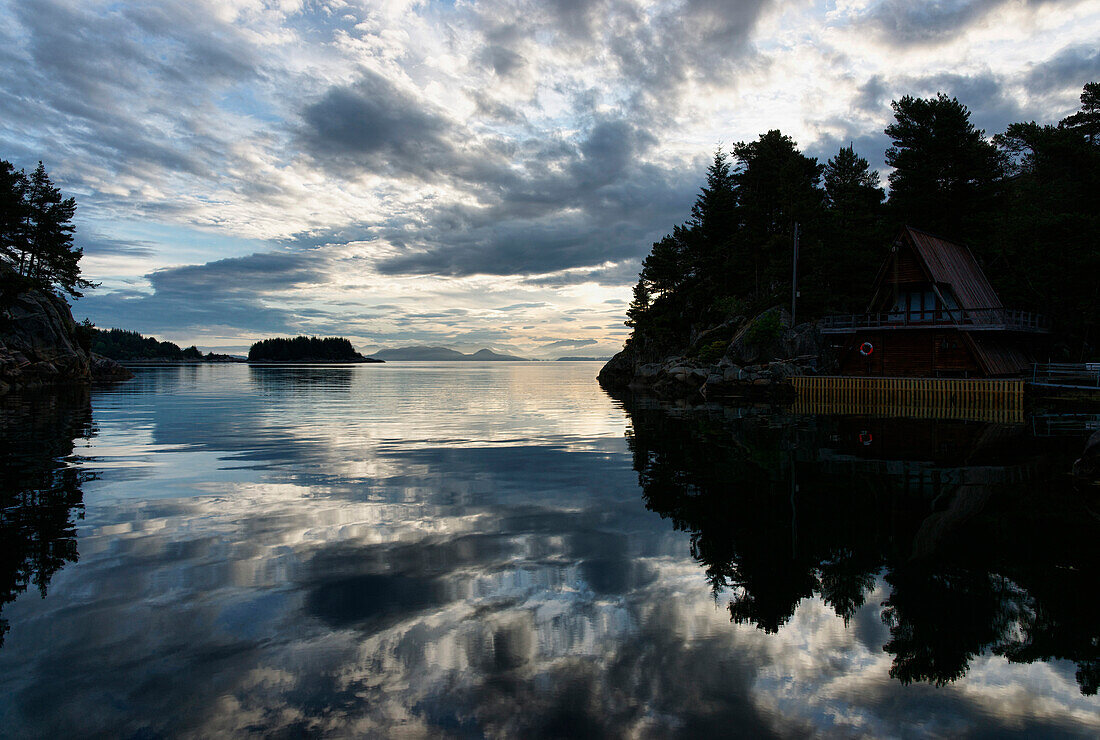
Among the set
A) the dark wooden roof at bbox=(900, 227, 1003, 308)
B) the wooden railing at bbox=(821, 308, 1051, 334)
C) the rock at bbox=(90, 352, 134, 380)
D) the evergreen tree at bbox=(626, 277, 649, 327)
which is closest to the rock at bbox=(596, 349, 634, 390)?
the evergreen tree at bbox=(626, 277, 649, 327)

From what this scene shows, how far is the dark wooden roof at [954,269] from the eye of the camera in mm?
40281

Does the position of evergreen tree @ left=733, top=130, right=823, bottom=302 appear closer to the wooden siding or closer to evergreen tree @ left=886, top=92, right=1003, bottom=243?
evergreen tree @ left=886, top=92, right=1003, bottom=243

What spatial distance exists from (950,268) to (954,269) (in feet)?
2.34

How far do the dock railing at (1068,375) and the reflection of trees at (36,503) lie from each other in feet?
147

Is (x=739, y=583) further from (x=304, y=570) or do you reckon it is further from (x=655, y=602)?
(x=304, y=570)

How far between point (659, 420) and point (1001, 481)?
56.1 feet

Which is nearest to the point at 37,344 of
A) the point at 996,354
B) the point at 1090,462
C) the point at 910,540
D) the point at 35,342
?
the point at 35,342

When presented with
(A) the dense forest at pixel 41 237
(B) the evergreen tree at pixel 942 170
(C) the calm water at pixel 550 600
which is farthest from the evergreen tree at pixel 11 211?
(B) the evergreen tree at pixel 942 170

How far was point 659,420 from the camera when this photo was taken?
99.6 ft

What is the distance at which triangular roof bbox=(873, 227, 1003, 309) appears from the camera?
40281 mm

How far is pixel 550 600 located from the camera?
24.1 feet

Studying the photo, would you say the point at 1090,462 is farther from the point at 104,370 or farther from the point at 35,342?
the point at 104,370

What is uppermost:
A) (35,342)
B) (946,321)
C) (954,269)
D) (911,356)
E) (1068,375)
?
(954,269)

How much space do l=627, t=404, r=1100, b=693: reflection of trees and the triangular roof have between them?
82.9 ft
